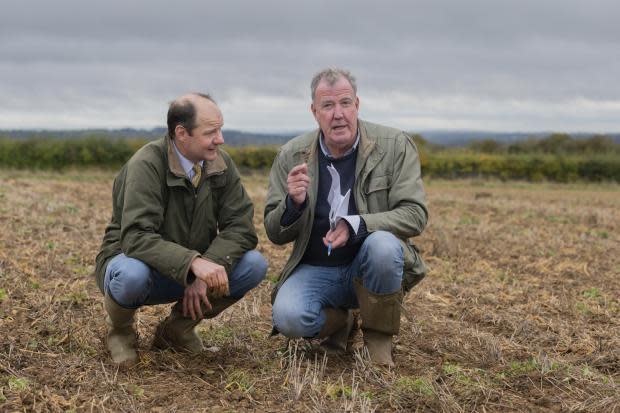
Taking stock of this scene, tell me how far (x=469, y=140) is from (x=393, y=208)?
48.0 m

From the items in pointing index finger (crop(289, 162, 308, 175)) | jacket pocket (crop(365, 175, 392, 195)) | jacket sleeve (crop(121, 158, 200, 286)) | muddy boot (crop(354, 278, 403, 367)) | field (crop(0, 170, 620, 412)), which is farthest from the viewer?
jacket pocket (crop(365, 175, 392, 195))

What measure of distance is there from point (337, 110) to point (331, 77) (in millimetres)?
196

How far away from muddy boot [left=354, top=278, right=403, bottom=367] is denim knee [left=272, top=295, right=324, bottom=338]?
0.89 ft

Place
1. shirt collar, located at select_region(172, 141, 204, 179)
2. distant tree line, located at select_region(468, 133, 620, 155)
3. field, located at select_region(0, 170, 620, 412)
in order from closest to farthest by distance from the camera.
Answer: field, located at select_region(0, 170, 620, 412) → shirt collar, located at select_region(172, 141, 204, 179) → distant tree line, located at select_region(468, 133, 620, 155)

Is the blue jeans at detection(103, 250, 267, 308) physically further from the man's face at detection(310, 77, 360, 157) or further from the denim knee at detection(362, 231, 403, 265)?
the man's face at detection(310, 77, 360, 157)

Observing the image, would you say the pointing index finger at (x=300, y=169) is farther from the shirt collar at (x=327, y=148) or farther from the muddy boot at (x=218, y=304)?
the muddy boot at (x=218, y=304)

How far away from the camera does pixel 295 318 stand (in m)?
4.24

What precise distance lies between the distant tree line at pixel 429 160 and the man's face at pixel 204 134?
1351 inches

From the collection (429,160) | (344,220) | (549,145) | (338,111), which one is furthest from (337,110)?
(549,145)

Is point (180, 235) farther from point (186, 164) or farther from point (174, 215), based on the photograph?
point (186, 164)

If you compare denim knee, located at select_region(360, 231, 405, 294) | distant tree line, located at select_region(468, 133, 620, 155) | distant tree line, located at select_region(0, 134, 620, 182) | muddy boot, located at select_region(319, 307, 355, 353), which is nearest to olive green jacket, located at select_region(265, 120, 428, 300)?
denim knee, located at select_region(360, 231, 405, 294)

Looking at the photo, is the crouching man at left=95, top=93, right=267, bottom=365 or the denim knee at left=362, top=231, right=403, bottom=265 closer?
the crouching man at left=95, top=93, right=267, bottom=365

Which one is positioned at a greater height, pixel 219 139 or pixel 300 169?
pixel 219 139

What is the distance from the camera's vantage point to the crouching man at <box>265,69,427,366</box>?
165 inches
